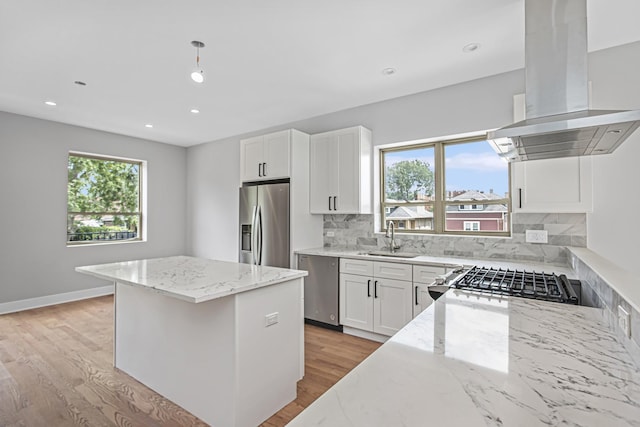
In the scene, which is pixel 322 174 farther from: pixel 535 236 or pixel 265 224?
pixel 535 236

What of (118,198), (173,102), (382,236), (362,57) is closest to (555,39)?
(362,57)

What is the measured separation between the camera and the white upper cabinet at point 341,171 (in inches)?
145

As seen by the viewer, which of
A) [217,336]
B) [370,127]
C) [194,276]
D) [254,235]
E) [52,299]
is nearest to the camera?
[217,336]

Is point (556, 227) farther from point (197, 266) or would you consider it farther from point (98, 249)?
point (98, 249)

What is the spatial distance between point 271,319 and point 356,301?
1.54 metres

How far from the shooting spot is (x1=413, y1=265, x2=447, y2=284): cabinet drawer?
2865mm

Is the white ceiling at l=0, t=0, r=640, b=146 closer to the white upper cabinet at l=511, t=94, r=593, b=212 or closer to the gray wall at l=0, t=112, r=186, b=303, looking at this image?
the gray wall at l=0, t=112, r=186, b=303

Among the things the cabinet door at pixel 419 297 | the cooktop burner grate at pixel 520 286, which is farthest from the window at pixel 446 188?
the cooktop burner grate at pixel 520 286

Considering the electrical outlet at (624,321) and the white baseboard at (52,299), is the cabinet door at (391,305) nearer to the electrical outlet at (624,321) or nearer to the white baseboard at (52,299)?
the electrical outlet at (624,321)

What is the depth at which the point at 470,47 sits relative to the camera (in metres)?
2.58

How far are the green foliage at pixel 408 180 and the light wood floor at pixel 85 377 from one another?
5.88 feet

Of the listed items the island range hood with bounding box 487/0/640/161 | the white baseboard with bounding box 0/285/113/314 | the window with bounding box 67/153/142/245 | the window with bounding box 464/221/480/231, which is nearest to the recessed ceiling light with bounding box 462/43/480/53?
the island range hood with bounding box 487/0/640/161

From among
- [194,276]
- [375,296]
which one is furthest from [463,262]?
[194,276]

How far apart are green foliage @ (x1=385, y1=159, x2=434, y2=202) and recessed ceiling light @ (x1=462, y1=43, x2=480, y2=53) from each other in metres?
1.32
